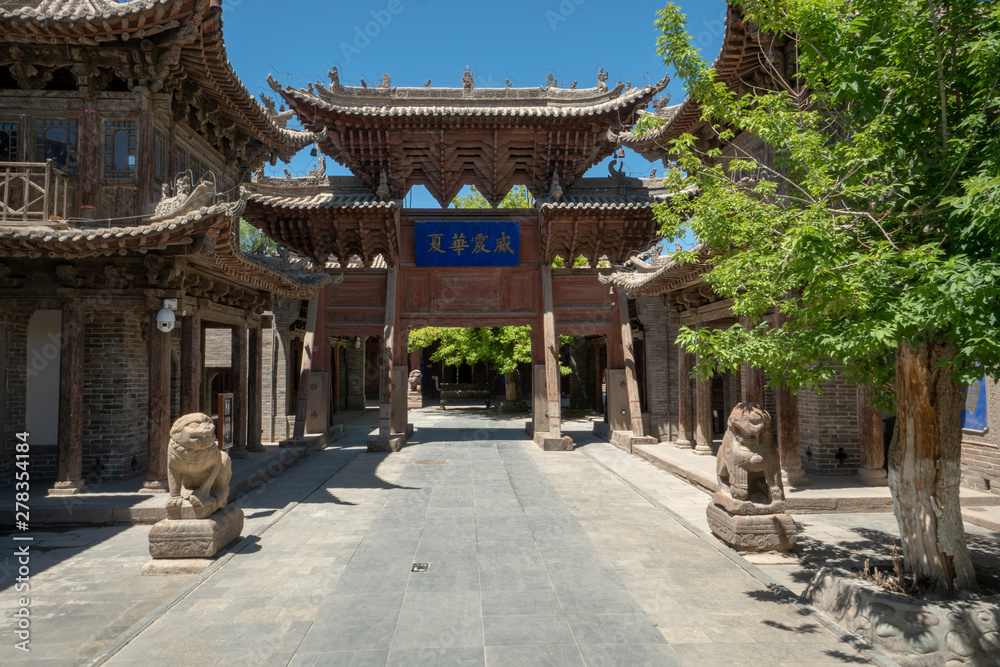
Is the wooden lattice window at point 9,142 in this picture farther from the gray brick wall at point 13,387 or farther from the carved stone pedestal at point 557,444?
the carved stone pedestal at point 557,444

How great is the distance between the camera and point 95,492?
9031mm

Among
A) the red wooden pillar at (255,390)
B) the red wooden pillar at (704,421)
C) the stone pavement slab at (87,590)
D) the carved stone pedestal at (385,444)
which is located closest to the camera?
the stone pavement slab at (87,590)

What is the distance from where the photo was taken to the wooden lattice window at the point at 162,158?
389 inches

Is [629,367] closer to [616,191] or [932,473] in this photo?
[616,191]

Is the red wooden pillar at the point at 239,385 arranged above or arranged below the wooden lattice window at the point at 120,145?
below

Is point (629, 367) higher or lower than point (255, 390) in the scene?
higher

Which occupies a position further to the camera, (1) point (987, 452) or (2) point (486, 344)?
(2) point (486, 344)

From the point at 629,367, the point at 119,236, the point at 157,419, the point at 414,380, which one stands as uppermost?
the point at 119,236

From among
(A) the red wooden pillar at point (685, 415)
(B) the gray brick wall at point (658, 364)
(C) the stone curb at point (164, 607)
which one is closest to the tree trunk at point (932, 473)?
(C) the stone curb at point (164, 607)

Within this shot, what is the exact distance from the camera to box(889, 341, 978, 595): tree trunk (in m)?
4.88

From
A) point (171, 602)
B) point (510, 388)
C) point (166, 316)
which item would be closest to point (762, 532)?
point (171, 602)

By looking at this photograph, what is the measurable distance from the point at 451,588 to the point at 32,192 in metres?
9.25

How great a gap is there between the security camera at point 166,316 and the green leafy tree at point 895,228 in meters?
7.87

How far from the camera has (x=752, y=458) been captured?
21.7ft
